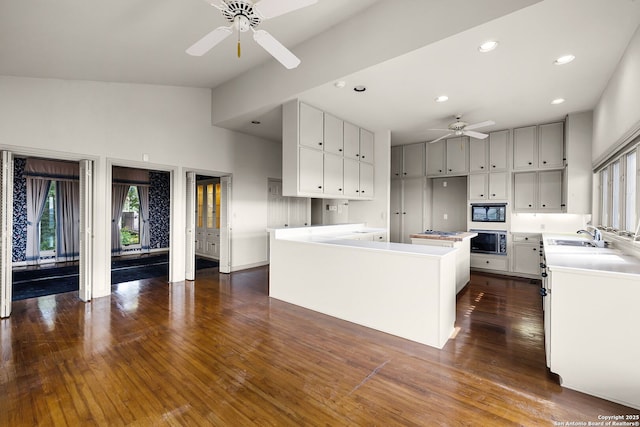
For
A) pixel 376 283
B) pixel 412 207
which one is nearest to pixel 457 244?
pixel 376 283

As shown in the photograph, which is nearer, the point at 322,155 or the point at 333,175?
the point at 322,155

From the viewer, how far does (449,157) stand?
6027mm

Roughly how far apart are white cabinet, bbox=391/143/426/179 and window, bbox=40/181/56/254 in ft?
25.6

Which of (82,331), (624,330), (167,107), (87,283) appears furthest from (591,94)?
(87,283)

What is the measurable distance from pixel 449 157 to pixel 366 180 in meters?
1.96

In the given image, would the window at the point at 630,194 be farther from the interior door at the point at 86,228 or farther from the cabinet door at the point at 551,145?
the interior door at the point at 86,228

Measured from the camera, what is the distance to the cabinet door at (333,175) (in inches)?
183

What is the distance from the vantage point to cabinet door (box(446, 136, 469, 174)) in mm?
5812

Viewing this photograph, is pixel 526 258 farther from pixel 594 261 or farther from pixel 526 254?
pixel 594 261

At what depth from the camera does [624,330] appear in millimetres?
1813

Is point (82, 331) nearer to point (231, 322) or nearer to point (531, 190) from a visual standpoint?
point (231, 322)

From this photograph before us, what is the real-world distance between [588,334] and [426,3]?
9.74 ft

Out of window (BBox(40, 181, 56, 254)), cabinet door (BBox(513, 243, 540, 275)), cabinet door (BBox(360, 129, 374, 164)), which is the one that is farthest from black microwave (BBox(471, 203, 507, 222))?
window (BBox(40, 181, 56, 254))

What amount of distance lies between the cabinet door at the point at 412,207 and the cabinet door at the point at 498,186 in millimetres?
1393
